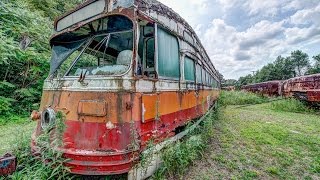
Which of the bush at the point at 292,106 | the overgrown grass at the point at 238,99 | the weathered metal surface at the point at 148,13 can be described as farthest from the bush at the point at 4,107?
the bush at the point at 292,106

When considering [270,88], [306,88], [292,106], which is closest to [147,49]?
[292,106]

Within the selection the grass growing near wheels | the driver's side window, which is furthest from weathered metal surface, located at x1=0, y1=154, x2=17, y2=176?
the grass growing near wheels

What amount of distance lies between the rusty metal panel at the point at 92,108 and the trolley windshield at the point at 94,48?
1.37 ft

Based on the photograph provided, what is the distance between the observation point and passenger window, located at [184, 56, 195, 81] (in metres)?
4.69

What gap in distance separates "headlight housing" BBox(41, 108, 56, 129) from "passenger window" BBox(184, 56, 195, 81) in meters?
2.55

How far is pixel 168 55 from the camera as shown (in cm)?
382

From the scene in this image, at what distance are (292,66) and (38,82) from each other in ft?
183

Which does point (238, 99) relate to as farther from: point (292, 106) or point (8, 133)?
point (8, 133)

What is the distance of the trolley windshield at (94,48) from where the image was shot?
3.24m

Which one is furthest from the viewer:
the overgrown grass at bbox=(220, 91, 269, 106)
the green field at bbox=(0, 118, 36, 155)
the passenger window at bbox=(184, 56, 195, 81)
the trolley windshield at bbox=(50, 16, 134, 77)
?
the overgrown grass at bbox=(220, 91, 269, 106)

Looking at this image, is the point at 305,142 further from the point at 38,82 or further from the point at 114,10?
the point at 38,82

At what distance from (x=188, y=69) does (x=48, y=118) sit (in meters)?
2.87

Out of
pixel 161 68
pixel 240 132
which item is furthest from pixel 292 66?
pixel 161 68

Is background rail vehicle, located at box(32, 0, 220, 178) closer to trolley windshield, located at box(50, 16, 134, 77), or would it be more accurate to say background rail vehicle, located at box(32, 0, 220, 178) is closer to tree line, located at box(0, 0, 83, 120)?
trolley windshield, located at box(50, 16, 134, 77)
